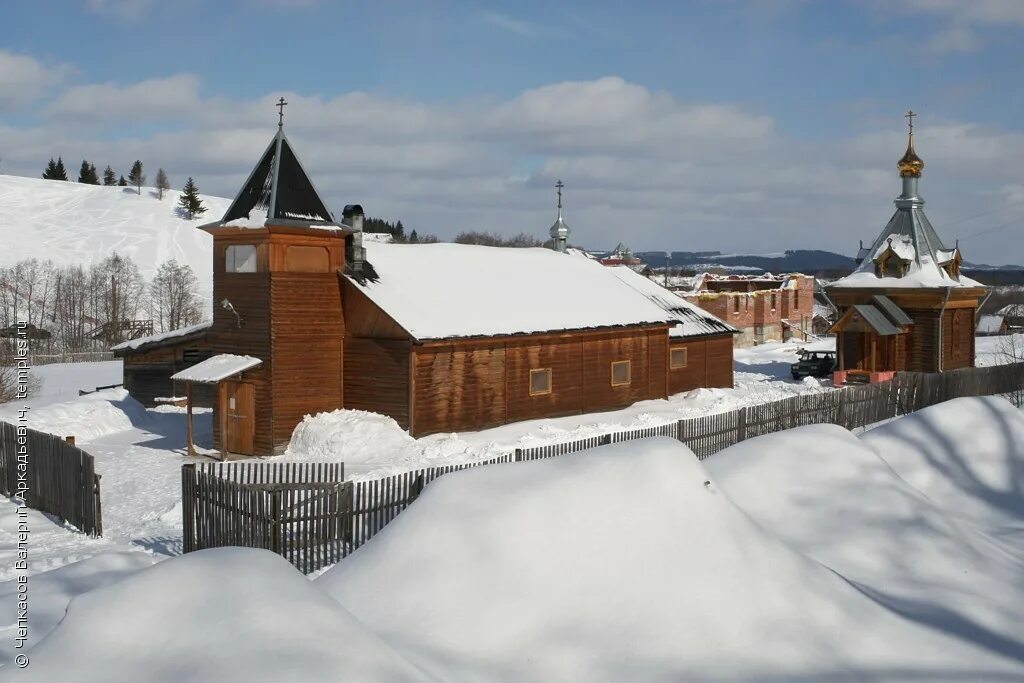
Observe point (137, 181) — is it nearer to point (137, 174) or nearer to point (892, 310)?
point (137, 174)

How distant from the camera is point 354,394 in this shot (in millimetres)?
23641

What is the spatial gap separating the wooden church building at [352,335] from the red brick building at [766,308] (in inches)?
1334

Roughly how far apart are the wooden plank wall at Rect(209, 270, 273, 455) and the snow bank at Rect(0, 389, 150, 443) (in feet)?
16.7

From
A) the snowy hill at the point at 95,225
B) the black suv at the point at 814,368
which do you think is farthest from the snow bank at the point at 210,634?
the snowy hill at the point at 95,225

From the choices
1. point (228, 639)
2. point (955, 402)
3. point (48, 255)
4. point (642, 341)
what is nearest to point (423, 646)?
point (228, 639)

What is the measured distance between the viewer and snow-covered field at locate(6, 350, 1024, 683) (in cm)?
561

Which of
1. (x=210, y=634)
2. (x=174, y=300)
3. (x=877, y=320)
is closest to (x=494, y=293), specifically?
(x=877, y=320)

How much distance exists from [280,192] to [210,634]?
18.5 metres

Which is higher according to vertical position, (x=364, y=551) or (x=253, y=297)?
(x=253, y=297)

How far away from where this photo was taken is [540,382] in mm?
26219

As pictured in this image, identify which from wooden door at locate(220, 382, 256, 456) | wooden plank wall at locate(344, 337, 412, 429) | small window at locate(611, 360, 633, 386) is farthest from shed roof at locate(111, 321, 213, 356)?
small window at locate(611, 360, 633, 386)

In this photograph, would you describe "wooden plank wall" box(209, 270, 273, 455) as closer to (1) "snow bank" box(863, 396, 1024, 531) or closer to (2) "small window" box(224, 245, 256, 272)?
(2) "small window" box(224, 245, 256, 272)

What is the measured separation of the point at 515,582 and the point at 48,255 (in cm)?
10422

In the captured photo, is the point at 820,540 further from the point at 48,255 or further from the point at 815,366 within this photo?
the point at 48,255
